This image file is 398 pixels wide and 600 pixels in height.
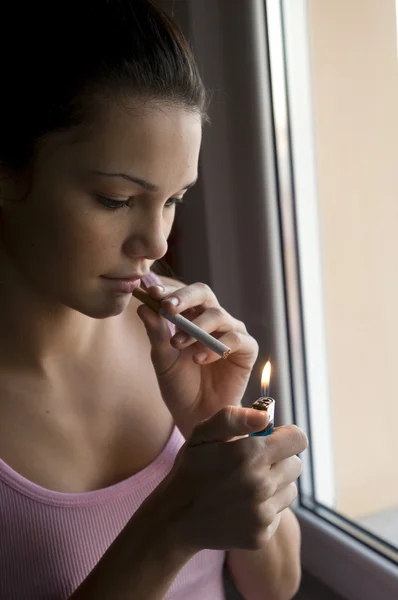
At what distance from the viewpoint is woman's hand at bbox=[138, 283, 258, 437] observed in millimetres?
768

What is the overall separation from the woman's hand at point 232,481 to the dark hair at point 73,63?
0.34 meters

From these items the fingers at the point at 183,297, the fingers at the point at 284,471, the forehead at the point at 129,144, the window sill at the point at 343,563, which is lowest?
the window sill at the point at 343,563

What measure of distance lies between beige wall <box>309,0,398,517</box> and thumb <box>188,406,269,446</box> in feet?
1.51

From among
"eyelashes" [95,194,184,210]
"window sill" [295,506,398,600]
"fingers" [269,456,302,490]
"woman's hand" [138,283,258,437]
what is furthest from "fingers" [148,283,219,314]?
"window sill" [295,506,398,600]

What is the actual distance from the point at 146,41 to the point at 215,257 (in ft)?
1.56

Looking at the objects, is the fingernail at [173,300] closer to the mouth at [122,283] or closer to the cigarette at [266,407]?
the mouth at [122,283]

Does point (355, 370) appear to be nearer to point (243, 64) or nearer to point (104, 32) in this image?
point (243, 64)

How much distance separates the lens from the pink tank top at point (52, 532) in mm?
755

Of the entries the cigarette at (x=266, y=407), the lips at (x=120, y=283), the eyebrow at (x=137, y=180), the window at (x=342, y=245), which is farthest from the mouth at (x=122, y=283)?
the window at (x=342, y=245)

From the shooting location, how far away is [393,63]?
866 millimetres

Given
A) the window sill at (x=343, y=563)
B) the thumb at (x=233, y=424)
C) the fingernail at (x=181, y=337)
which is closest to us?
the thumb at (x=233, y=424)

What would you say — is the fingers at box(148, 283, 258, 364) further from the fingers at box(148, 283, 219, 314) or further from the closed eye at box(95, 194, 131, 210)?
the closed eye at box(95, 194, 131, 210)

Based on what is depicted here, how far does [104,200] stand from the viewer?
2.24ft

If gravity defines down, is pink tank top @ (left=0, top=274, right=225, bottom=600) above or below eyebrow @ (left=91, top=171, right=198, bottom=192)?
below
